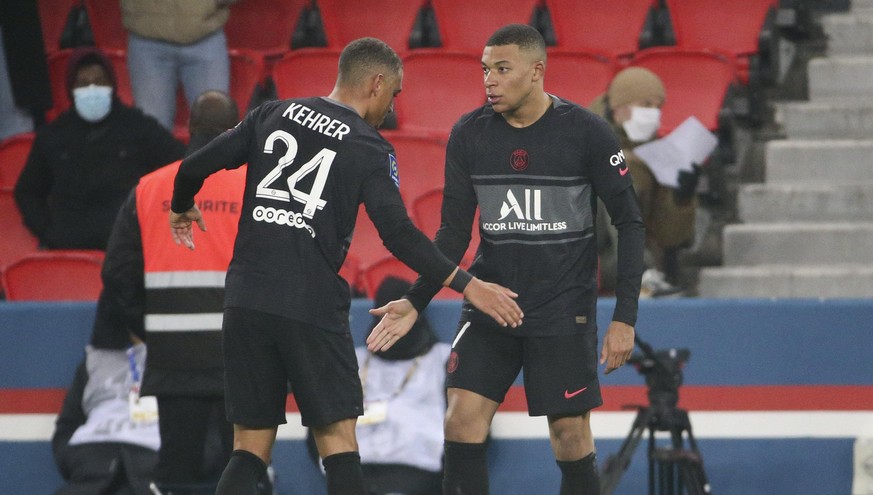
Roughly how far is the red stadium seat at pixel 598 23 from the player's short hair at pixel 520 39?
3.78m

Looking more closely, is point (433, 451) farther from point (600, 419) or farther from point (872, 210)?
point (872, 210)

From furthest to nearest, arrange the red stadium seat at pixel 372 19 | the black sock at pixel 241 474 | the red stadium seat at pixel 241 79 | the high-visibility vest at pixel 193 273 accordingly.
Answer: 1. the red stadium seat at pixel 372 19
2. the red stadium seat at pixel 241 79
3. the high-visibility vest at pixel 193 273
4. the black sock at pixel 241 474

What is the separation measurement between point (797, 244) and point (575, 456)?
302 cm

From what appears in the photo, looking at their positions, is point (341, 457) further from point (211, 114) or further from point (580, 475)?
point (211, 114)

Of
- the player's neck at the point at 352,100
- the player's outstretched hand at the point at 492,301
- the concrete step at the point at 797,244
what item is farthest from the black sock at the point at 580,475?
the concrete step at the point at 797,244

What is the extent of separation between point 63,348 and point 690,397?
2.76 metres

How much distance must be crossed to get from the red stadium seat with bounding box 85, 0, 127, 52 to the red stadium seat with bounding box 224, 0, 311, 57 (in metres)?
0.69

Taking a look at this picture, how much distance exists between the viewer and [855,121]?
26.7 ft

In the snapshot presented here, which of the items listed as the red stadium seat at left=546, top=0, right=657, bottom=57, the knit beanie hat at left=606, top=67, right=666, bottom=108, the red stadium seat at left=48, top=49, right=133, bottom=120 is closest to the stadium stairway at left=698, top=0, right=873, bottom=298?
the knit beanie hat at left=606, top=67, right=666, bottom=108

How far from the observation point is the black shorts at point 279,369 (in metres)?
4.62

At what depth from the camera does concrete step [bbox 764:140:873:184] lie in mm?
7855

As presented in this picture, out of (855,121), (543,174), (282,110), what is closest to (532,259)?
(543,174)

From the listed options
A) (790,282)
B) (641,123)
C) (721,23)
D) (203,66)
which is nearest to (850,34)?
(721,23)

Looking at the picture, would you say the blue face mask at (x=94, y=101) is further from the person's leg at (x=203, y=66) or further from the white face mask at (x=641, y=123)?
the white face mask at (x=641, y=123)
